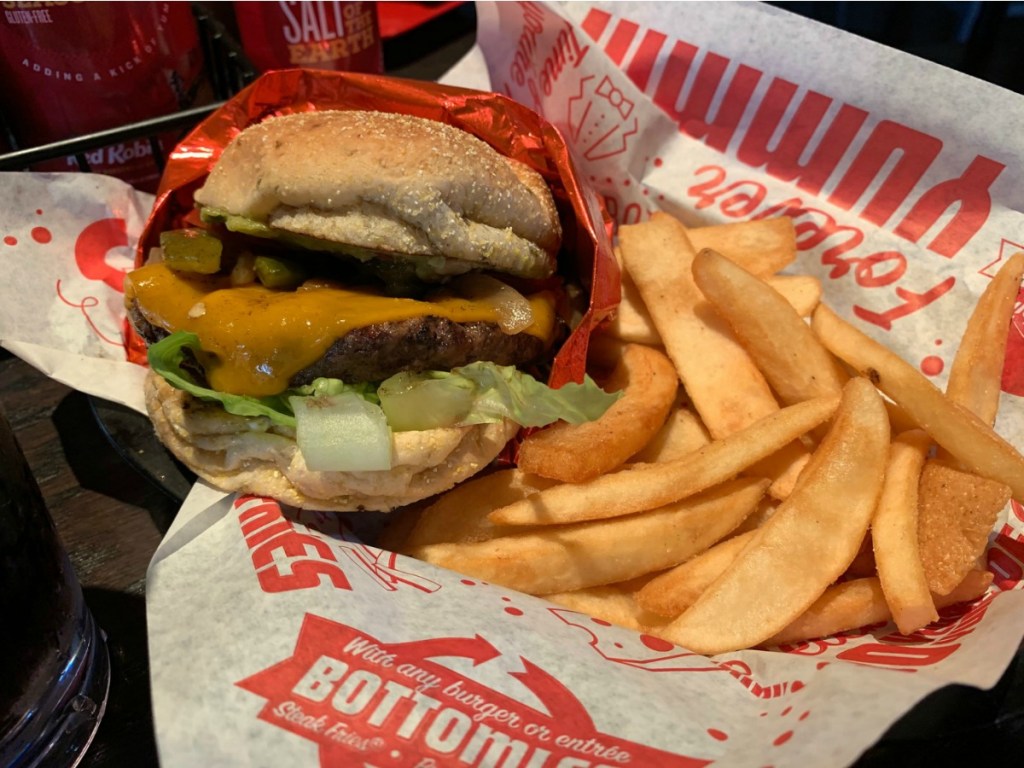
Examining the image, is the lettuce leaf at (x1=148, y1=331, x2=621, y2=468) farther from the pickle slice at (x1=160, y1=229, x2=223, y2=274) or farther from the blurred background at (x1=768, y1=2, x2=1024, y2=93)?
the blurred background at (x1=768, y1=2, x2=1024, y2=93)

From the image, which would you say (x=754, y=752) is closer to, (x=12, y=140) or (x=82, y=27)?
(x=82, y=27)

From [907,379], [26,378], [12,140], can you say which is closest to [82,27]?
[12,140]

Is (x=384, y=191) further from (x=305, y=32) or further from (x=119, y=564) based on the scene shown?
(x=305, y=32)

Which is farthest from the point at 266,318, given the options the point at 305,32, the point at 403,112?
the point at 305,32

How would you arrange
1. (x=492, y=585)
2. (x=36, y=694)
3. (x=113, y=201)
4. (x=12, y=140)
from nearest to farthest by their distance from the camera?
(x=36, y=694) < (x=492, y=585) < (x=113, y=201) < (x=12, y=140)

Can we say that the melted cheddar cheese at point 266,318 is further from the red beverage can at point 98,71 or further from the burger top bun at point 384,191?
the red beverage can at point 98,71

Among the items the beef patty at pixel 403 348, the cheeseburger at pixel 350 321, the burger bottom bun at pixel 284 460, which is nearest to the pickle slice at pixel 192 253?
the cheeseburger at pixel 350 321

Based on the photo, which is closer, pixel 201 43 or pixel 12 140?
pixel 12 140
